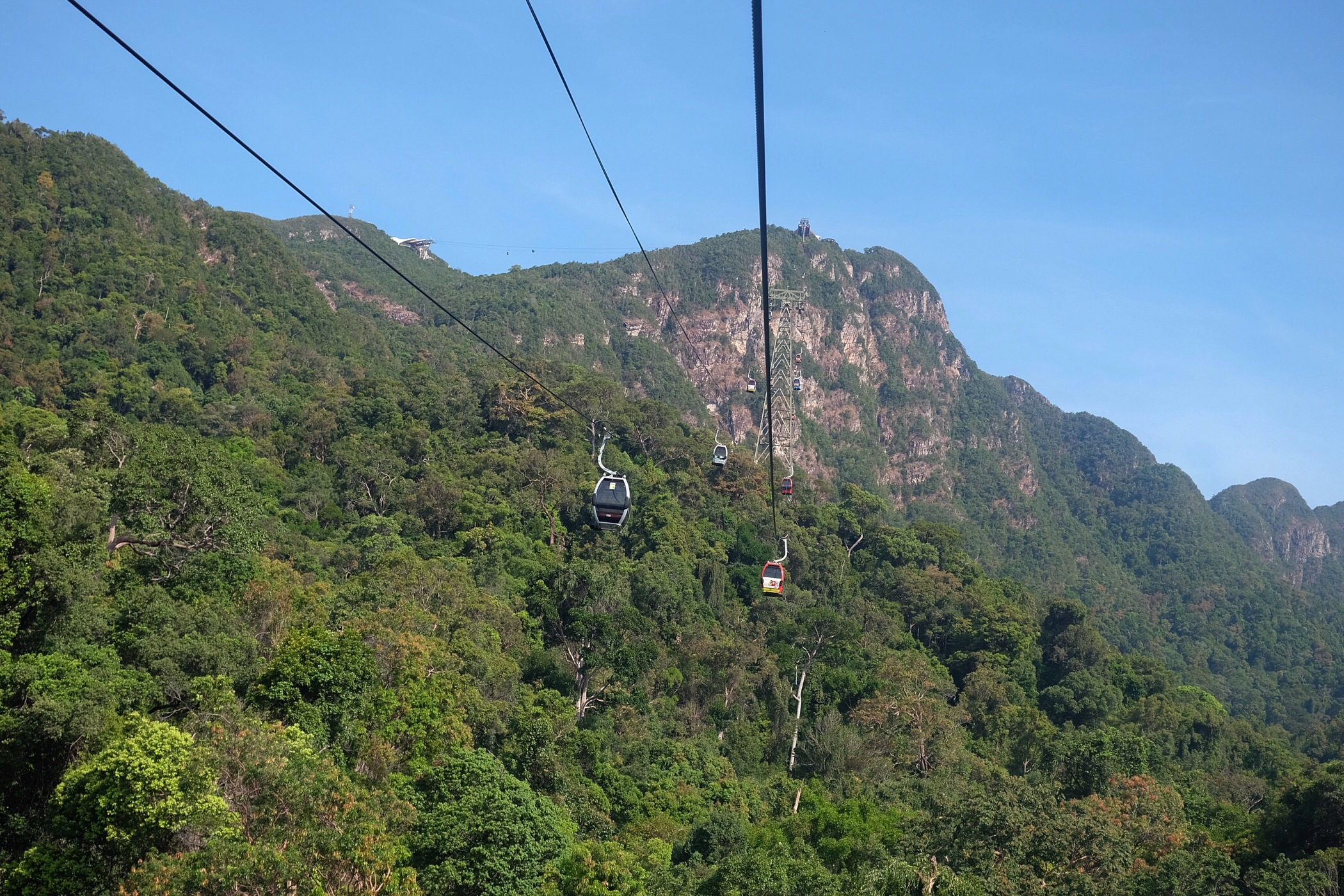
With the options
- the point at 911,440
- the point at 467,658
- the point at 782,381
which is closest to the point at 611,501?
the point at 467,658

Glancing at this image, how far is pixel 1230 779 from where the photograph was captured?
53.7 m

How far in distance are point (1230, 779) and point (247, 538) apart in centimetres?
4595

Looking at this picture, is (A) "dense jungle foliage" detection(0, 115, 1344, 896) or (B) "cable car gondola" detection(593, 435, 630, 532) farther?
(B) "cable car gondola" detection(593, 435, 630, 532)

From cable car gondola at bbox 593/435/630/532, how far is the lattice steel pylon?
98.3 feet

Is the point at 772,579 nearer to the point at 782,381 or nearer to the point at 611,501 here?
the point at 611,501

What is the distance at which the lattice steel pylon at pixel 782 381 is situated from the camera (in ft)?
255

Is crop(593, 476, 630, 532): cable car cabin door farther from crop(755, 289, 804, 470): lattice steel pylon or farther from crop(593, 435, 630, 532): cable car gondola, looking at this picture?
crop(755, 289, 804, 470): lattice steel pylon

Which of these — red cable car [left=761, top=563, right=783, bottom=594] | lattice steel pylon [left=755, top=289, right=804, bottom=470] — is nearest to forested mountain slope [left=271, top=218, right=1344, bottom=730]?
lattice steel pylon [left=755, top=289, right=804, bottom=470]

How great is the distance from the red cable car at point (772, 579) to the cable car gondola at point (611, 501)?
11.6m

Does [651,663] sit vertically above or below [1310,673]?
above

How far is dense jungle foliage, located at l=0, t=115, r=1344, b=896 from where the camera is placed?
2173 centimetres

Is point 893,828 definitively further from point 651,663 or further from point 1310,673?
point 1310,673

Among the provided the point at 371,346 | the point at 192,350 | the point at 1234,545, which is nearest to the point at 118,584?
the point at 192,350

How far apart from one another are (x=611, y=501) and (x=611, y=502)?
2 cm
